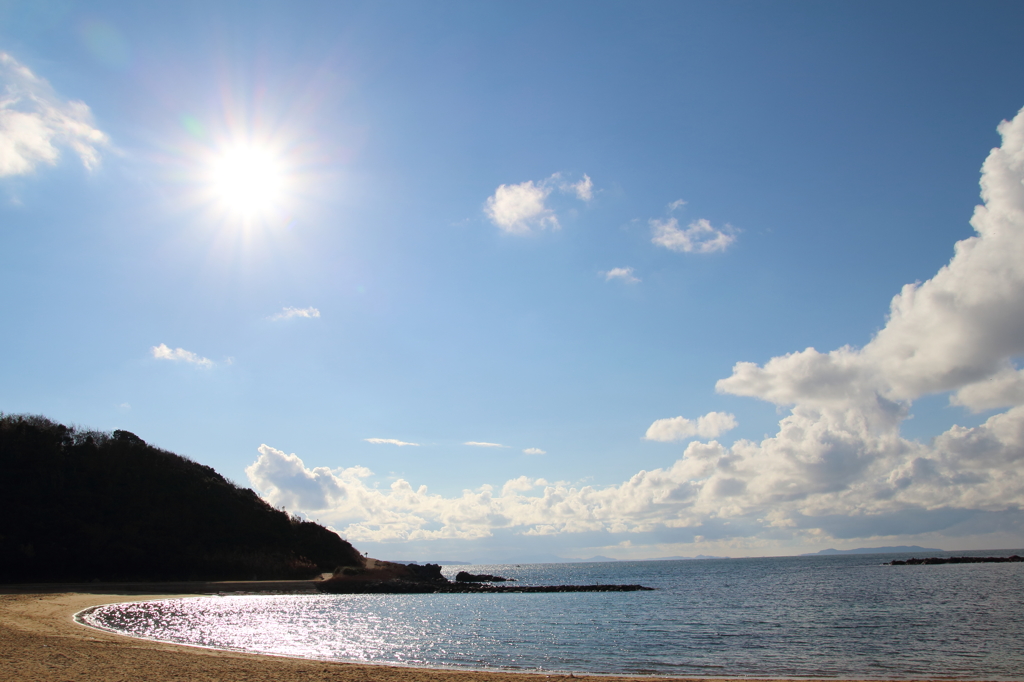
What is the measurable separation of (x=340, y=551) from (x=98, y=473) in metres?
39.7

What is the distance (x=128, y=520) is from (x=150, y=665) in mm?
74941

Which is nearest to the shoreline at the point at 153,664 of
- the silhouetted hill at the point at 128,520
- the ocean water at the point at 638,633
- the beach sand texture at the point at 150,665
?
the beach sand texture at the point at 150,665

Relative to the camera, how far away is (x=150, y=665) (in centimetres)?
2014

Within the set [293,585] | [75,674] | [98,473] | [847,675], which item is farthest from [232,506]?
[847,675]

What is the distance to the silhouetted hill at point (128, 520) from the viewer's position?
71312mm

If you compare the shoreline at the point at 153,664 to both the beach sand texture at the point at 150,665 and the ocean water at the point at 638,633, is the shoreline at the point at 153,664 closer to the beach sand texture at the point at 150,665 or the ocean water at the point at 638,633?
the beach sand texture at the point at 150,665

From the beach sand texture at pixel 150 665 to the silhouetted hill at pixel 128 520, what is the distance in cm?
5004

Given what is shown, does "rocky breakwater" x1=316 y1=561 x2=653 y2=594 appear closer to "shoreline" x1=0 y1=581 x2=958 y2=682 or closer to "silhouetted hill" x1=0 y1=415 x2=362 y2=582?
"silhouetted hill" x1=0 y1=415 x2=362 y2=582

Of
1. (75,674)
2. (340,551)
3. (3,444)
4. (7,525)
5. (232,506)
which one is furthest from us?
(340,551)

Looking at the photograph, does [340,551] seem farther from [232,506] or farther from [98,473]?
[98,473]

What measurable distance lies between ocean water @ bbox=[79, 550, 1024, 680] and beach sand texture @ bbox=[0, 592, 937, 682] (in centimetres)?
412

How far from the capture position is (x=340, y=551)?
107 meters

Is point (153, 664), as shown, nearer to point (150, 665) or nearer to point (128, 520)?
point (150, 665)

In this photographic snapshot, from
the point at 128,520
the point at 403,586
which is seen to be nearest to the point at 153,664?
the point at 403,586
